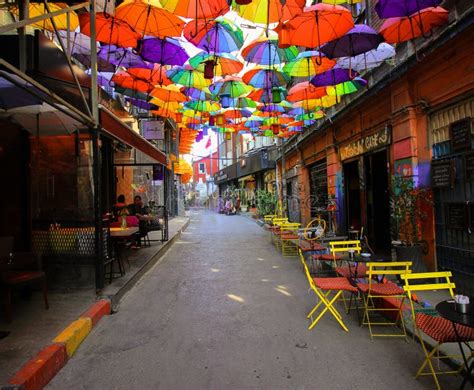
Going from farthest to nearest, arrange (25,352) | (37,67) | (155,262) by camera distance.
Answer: (155,262) < (37,67) < (25,352)

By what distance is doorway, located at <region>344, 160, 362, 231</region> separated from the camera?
1259cm

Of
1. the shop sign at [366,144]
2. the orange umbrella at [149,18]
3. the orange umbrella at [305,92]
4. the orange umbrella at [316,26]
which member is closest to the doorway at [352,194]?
the shop sign at [366,144]

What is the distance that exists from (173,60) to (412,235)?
20.9 ft

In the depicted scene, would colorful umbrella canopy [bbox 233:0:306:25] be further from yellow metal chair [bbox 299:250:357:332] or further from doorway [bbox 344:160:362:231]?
doorway [bbox 344:160:362:231]

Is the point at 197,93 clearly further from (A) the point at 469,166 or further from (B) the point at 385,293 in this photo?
(B) the point at 385,293

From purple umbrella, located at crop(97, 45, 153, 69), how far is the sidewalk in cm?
516

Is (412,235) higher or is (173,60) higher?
(173,60)

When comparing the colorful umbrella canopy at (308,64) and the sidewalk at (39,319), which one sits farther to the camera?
the colorful umbrella canopy at (308,64)

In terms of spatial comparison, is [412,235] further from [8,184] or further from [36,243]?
[8,184]

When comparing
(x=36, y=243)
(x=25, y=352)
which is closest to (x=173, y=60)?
(x=36, y=243)

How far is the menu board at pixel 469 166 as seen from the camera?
570cm

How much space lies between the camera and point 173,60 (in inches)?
318

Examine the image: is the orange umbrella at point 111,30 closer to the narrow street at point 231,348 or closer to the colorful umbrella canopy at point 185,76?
the colorful umbrella canopy at point 185,76

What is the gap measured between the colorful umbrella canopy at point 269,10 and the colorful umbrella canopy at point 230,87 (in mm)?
3801
